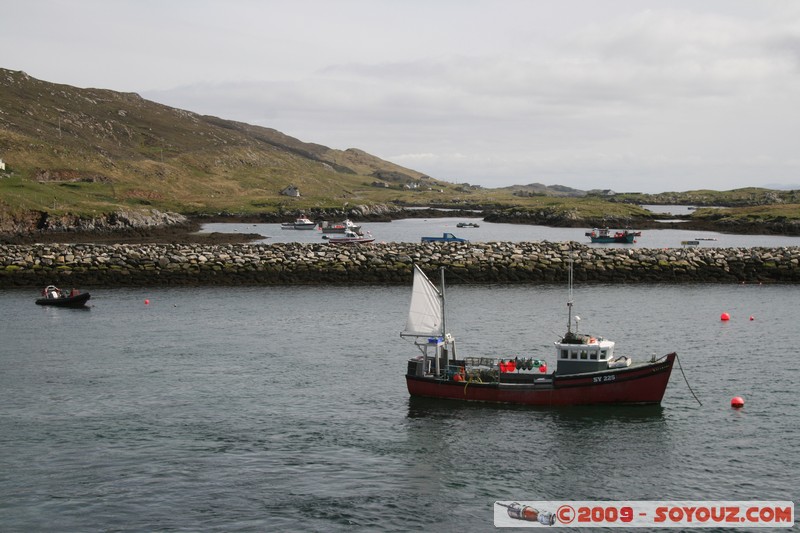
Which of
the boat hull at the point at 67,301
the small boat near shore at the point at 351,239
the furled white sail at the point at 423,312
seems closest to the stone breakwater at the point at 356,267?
the boat hull at the point at 67,301

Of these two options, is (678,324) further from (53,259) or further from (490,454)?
(53,259)

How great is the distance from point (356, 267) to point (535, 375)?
52648mm

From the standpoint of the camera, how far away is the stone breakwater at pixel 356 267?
92375 millimetres

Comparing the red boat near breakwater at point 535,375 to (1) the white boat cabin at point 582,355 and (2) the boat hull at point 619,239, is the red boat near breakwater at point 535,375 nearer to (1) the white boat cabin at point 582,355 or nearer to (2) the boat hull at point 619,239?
(1) the white boat cabin at point 582,355

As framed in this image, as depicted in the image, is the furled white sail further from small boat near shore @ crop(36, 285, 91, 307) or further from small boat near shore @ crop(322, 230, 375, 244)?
small boat near shore @ crop(322, 230, 375, 244)

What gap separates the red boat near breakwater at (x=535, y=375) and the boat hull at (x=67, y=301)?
44.6 m

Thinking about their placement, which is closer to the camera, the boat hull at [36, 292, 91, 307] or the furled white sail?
the furled white sail

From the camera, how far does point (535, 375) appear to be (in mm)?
45406

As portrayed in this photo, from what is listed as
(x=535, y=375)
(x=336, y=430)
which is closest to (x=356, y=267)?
(x=535, y=375)

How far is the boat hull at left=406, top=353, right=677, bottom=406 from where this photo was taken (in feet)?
143

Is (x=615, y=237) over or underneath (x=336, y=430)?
over

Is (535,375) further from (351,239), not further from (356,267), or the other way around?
(351,239)

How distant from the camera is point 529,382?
4525 centimetres

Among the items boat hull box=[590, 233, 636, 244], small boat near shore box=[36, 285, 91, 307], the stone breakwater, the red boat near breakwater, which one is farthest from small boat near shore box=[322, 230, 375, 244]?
the red boat near breakwater
